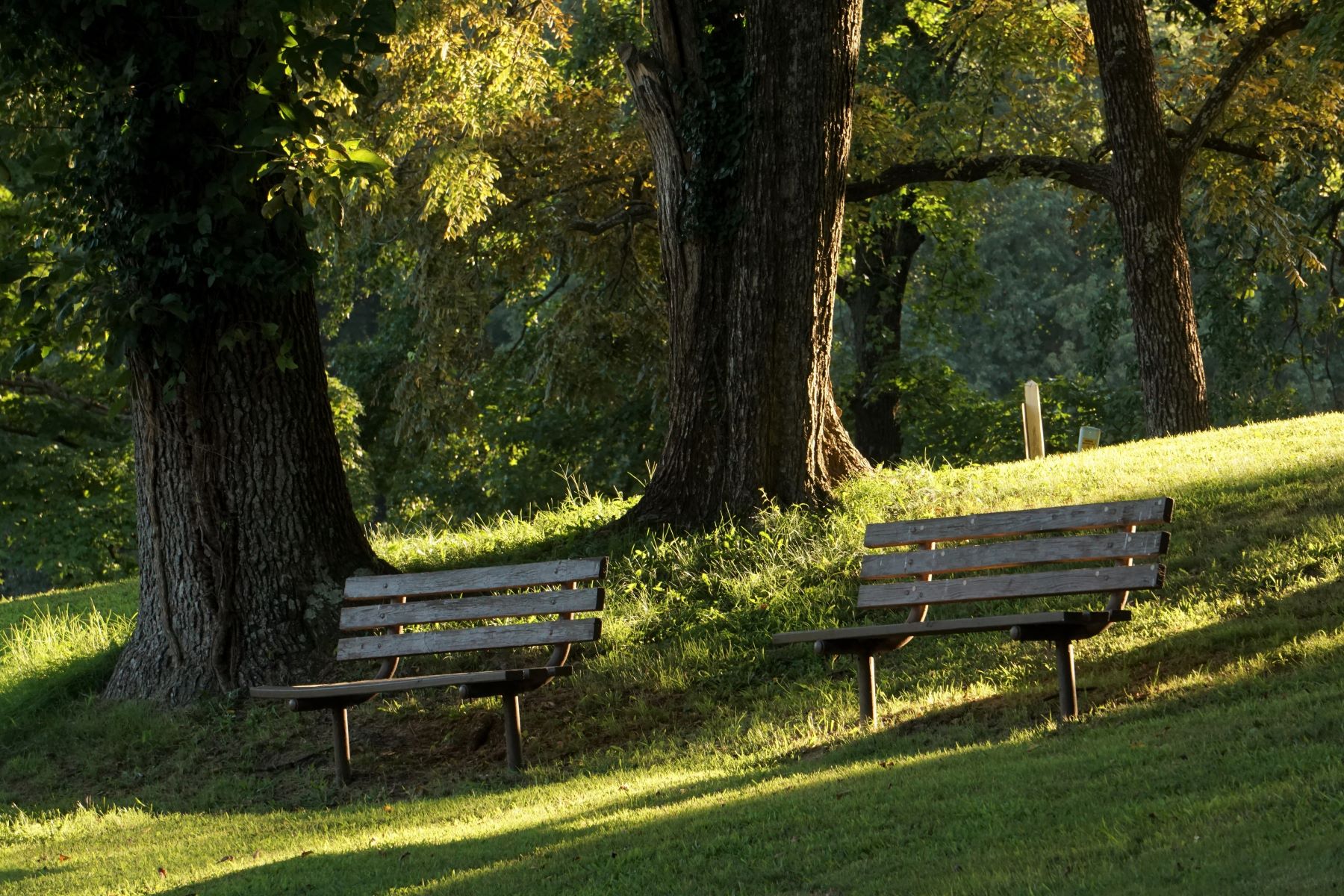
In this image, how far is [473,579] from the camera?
28.9 feet

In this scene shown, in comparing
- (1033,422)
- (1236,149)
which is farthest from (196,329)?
(1236,149)

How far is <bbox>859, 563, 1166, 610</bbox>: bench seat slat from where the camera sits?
23.2ft

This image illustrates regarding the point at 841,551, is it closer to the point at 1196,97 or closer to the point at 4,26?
the point at 4,26

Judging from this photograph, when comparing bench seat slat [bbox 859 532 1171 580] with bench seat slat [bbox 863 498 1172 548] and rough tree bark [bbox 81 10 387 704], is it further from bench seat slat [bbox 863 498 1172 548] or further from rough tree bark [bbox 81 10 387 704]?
rough tree bark [bbox 81 10 387 704]

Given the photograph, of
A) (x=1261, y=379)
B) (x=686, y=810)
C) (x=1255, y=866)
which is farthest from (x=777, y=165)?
(x=1261, y=379)

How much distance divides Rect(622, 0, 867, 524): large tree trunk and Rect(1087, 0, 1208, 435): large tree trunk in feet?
18.0

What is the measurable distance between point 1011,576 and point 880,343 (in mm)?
18808

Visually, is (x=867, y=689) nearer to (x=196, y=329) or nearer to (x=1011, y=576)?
(x=1011, y=576)

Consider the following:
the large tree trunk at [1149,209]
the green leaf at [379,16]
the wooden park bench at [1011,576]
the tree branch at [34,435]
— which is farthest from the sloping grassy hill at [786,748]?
the tree branch at [34,435]

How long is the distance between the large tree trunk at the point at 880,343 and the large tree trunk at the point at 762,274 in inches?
545

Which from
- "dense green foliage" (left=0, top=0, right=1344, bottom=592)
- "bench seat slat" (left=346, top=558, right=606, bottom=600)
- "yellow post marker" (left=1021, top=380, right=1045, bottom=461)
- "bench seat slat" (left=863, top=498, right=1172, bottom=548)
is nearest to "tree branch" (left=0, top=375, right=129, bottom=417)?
"dense green foliage" (left=0, top=0, right=1344, bottom=592)

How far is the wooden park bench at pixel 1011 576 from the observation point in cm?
698

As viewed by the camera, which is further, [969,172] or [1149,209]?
[969,172]

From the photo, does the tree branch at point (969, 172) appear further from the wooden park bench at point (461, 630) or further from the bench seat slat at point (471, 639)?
the bench seat slat at point (471, 639)
